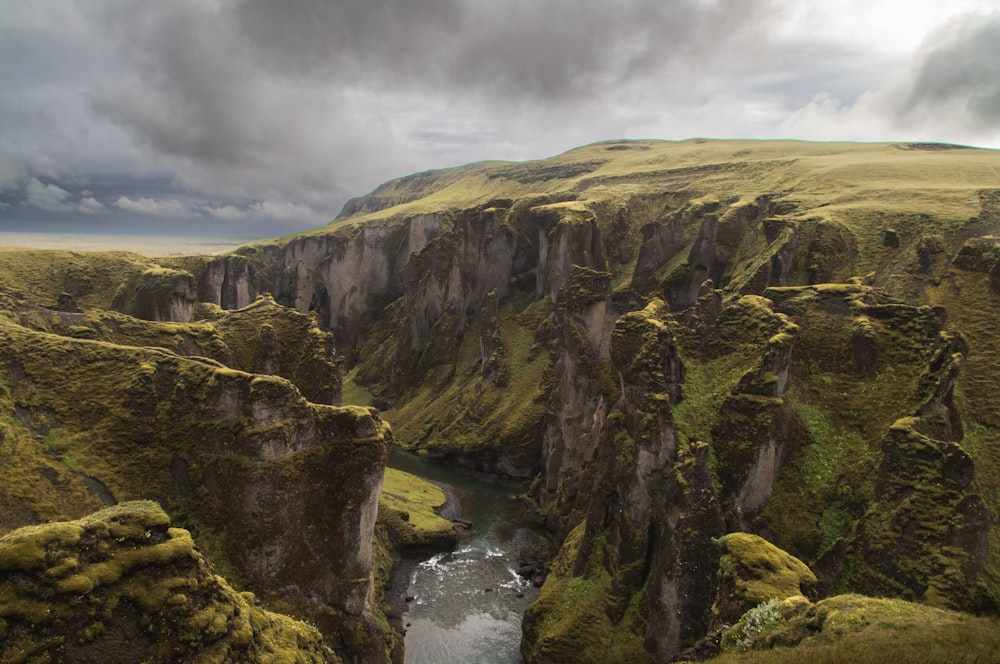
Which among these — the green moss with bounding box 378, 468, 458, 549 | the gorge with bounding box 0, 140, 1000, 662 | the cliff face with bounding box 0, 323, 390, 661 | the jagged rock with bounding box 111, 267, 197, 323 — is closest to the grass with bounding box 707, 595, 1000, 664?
the gorge with bounding box 0, 140, 1000, 662

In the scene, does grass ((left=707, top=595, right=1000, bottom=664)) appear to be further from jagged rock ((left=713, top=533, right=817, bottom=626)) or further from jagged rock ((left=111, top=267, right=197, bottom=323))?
jagged rock ((left=111, top=267, right=197, bottom=323))

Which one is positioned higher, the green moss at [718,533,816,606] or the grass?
the grass

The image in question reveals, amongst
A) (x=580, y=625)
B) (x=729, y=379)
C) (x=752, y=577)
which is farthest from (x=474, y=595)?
(x=752, y=577)

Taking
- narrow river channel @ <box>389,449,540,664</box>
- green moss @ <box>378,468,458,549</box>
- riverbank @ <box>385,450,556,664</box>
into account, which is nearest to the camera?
narrow river channel @ <box>389,449,540,664</box>

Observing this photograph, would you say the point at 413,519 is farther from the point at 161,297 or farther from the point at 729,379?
the point at 729,379

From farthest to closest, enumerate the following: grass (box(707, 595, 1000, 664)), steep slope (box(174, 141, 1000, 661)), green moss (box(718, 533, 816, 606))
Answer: steep slope (box(174, 141, 1000, 661)) < green moss (box(718, 533, 816, 606)) < grass (box(707, 595, 1000, 664))

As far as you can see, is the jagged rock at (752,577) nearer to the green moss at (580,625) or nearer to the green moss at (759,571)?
the green moss at (759,571)
